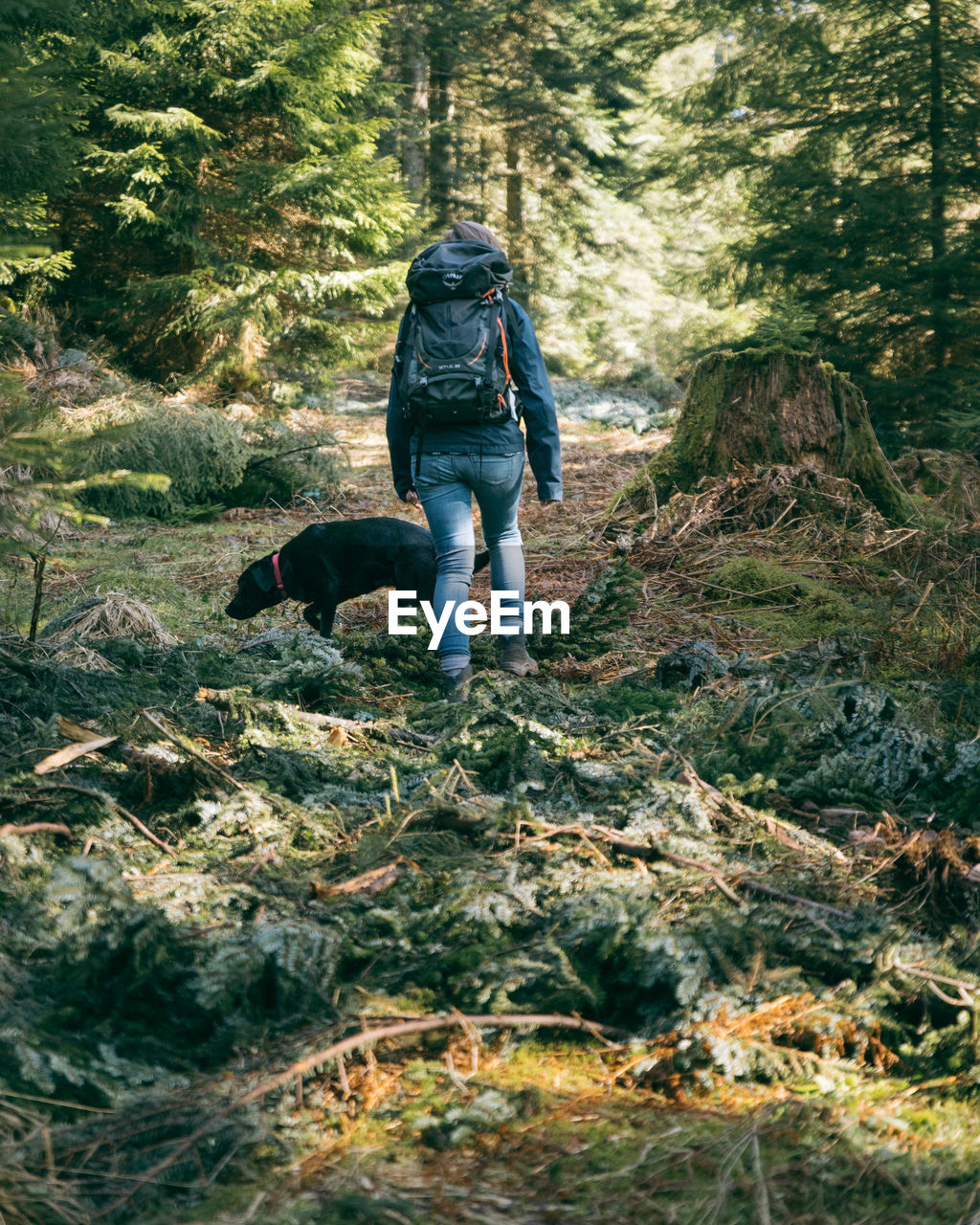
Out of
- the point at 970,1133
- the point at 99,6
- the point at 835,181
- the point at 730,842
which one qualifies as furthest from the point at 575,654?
the point at 835,181

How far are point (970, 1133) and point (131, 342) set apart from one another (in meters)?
13.1

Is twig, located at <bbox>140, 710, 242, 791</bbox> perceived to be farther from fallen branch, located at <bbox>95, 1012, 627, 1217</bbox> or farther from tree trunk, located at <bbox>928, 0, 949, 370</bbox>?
tree trunk, located at <bbox>928, 0, 949, 370</bbox>

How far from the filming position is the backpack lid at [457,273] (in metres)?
4.27

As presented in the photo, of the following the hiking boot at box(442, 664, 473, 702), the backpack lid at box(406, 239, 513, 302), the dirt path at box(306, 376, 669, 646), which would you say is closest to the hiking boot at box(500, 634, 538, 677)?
the hiking boot at box(442, 664, 473, 702)

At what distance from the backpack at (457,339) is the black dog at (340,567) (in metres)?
1.55

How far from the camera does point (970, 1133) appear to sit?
1825mm

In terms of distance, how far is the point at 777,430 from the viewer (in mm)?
7141

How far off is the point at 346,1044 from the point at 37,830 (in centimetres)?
112

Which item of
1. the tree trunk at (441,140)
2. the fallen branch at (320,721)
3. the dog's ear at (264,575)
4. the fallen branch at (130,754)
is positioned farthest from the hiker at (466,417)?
the tree trunk at (441,140)

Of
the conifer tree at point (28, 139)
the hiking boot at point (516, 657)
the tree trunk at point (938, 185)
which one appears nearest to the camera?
the conifer tree at point (28, 139)

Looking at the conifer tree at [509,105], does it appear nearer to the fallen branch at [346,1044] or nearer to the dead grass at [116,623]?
the dead grass at [116,623]

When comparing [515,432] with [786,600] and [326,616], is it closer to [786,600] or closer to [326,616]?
[326,616]

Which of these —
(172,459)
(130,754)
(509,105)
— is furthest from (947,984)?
(509,105)

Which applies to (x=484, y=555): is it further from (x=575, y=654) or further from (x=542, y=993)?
(x=542, y=993)
